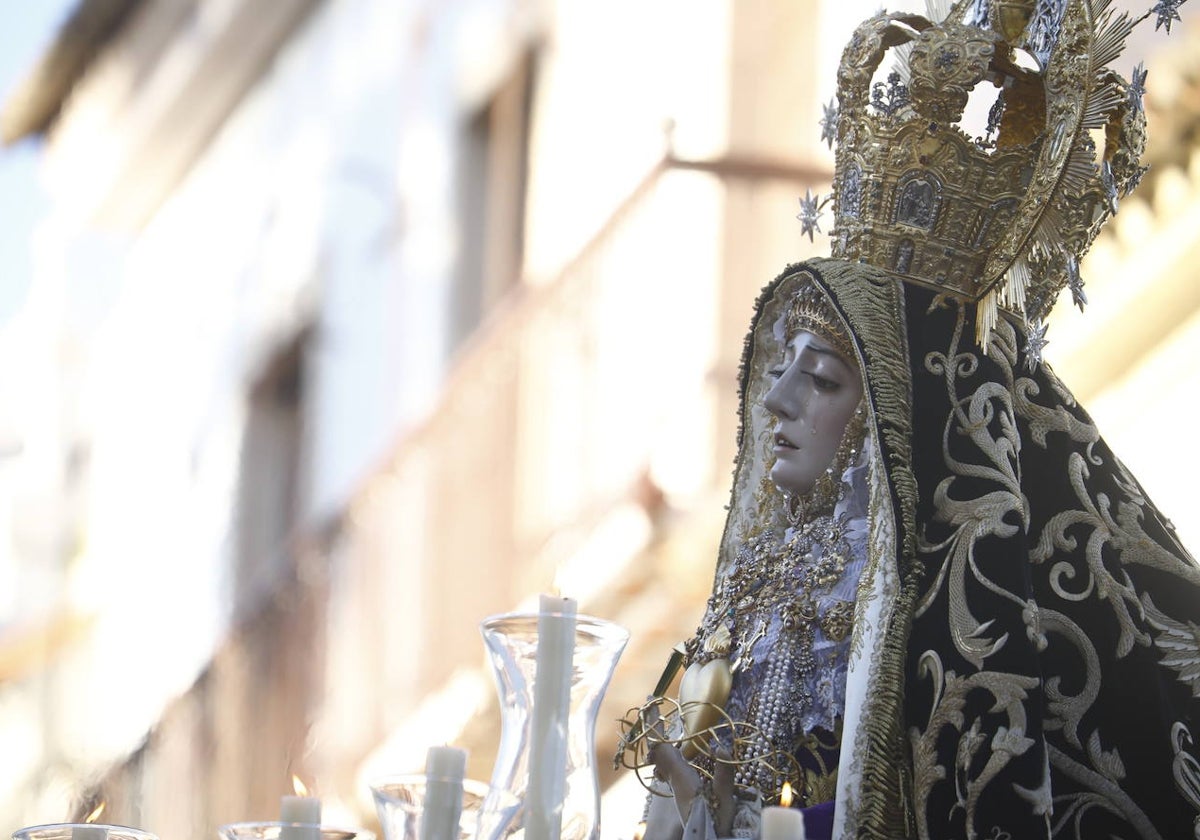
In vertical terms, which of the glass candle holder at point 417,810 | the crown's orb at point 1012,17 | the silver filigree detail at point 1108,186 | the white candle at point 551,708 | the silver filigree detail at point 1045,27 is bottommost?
the glass candle holder at point 417,810

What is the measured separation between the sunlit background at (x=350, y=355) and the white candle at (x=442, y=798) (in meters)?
2.35

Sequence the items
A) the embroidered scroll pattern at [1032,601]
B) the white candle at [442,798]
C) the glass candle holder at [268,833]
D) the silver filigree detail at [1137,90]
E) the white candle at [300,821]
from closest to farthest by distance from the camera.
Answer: the white candle at [442,798] → the white candle at [300,821] → the glass candle holder at [268,833] → the embroidered scroll pattern at [1032,601] → the silver filigree detail at [1137,90]

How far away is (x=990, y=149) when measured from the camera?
9.86 feet

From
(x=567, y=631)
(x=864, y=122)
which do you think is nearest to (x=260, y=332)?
(x=864, y=122)

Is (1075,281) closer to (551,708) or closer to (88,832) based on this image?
(551,708)

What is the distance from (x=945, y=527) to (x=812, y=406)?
1.16 feet

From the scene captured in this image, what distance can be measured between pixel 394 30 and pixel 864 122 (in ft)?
12.0

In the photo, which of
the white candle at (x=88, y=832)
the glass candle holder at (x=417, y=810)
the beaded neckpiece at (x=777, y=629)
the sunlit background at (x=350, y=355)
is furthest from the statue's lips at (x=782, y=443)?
the sunlit background at (x=350, y=355)

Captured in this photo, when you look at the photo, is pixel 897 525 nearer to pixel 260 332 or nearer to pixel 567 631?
pixel 567 631

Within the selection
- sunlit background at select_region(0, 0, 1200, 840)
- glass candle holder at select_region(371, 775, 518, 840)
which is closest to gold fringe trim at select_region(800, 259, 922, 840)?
glass candle holder at select_region(371, 775, 518, 840)

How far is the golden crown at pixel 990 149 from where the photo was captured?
111 inches

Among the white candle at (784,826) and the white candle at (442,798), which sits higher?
the white candle at (442,798)

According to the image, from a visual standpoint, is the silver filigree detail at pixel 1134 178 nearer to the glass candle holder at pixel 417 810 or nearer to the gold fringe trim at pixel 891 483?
the gold fringe trim at pixel 891 483

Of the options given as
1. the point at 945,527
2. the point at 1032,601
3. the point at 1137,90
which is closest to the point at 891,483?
the point at 945,527
